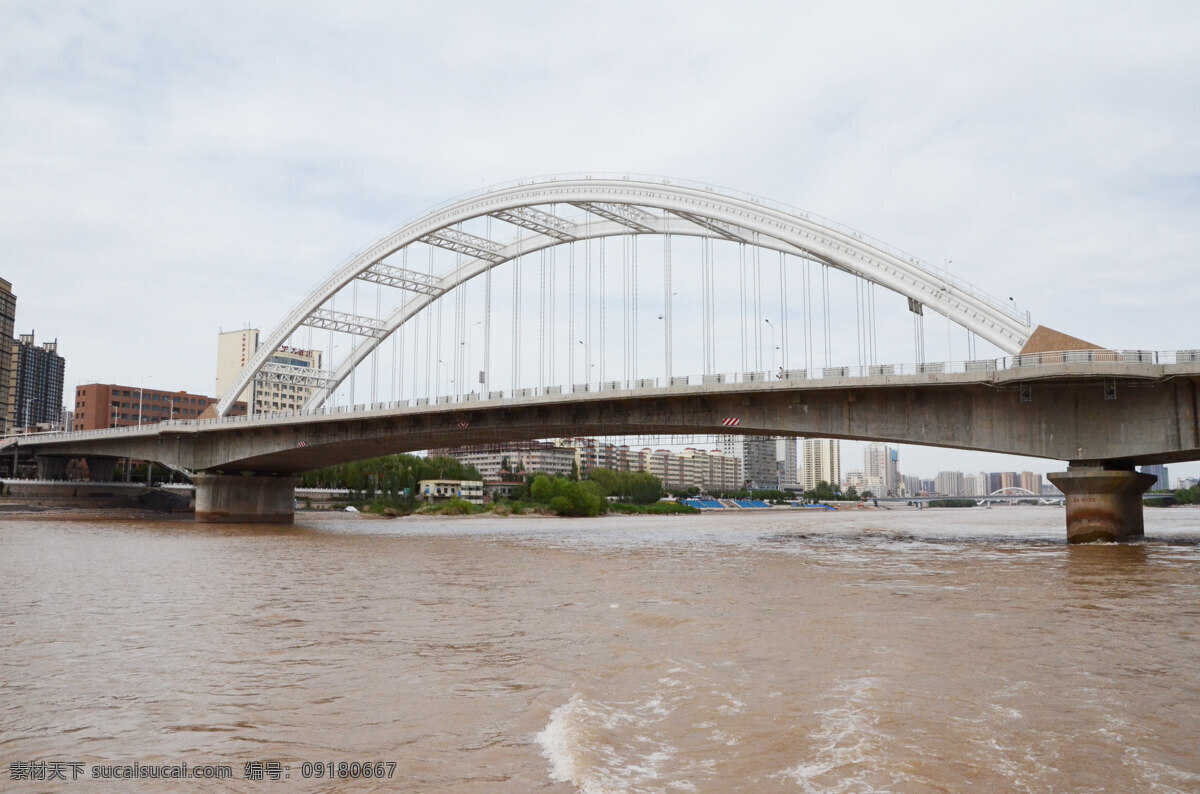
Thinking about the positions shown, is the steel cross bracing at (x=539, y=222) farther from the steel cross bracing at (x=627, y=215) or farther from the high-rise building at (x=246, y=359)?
the high-rise building at (x=246, y=359)

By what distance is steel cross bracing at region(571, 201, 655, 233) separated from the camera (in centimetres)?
4688

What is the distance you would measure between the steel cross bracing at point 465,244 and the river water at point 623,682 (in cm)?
3740

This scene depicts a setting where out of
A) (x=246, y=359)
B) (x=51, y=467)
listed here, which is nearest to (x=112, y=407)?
(x=246, y=359)

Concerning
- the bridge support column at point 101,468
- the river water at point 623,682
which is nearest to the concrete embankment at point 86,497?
the bridge support column at point 101,468

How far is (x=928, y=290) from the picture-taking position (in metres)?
34.0

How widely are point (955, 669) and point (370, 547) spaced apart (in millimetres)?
29104

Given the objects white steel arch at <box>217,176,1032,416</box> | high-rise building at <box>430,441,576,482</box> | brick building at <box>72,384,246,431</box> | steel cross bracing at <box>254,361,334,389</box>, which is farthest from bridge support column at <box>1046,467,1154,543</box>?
high-rise building at <box>430,441,576,482</box>

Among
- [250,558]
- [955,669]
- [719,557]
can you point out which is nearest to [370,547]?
[250,558]

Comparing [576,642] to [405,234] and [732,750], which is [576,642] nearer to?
[732,750]

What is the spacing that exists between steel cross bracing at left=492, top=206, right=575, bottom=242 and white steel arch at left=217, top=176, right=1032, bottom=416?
6cm

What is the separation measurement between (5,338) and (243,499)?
187 feet

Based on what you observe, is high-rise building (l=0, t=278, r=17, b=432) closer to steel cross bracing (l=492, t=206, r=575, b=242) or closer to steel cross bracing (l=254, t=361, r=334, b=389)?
steel cross bracing (l=254, t=361, r=334, b=389)

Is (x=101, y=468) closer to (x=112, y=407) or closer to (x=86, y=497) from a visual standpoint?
(x=86, y=497)

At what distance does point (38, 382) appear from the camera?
504ft
